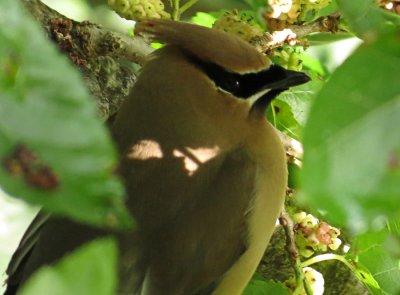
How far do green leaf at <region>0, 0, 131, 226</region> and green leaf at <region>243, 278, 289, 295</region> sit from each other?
3.65 feet

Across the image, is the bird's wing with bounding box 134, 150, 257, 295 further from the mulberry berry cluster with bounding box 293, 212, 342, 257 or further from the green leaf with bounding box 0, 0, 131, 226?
the green leaf with bounding box 0, 0, 131, 226

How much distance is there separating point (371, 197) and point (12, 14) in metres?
0.23

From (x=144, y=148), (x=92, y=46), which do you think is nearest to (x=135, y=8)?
(x=92, y=46)

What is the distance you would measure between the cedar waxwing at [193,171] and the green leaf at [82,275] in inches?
34.9

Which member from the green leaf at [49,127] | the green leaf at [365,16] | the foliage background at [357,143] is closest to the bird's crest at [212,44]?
the green leaf at [365,16]

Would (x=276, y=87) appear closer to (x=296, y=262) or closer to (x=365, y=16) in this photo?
(x=296, y=262)

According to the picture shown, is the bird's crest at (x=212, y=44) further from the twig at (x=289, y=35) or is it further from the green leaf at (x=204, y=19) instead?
the green leaf at (x=204, y=19)

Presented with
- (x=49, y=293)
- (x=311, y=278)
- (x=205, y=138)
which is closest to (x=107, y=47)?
(x=205, y=138)

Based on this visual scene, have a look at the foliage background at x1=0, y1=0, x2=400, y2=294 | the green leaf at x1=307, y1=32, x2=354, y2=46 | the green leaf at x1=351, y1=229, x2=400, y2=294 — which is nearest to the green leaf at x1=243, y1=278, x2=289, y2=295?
the green leaf at x1=351, y1=229, x2=400, y2=294

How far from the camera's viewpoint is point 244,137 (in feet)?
5.77

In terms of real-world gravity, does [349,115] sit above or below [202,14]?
above

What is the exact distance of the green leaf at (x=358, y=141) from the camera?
1.73 ft

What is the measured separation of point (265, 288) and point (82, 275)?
1.18 meters

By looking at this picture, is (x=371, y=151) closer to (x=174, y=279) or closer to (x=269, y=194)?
(x=174, y=279)
